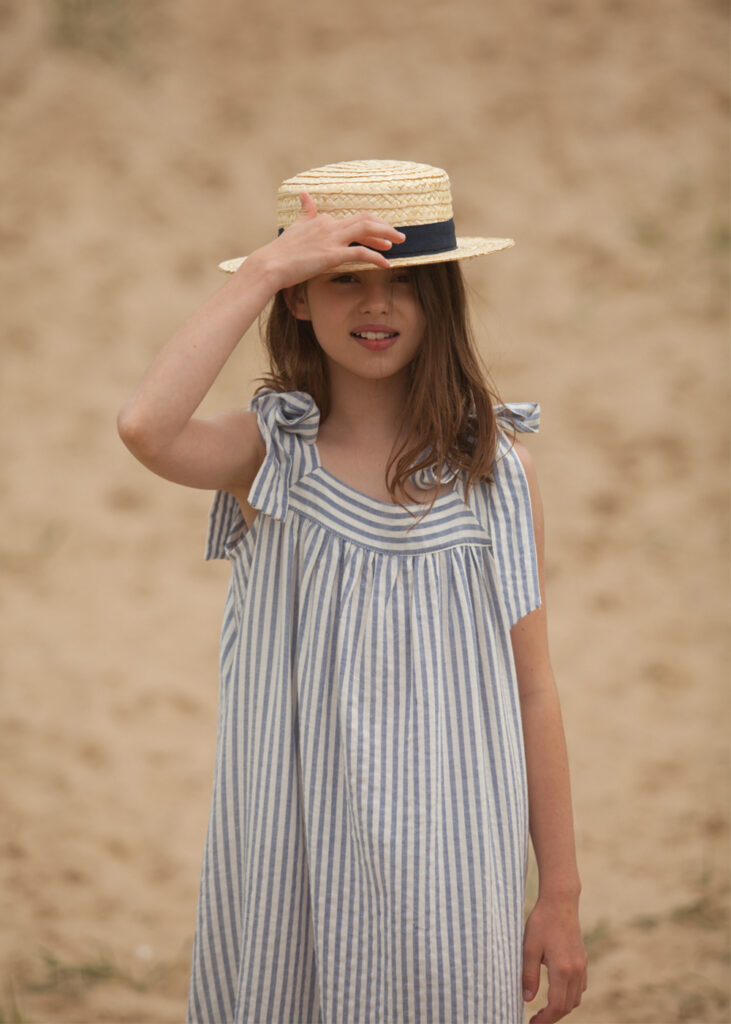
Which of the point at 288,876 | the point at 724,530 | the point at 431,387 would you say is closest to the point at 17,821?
the point at 288,876

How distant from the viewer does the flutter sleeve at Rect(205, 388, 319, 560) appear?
134cm

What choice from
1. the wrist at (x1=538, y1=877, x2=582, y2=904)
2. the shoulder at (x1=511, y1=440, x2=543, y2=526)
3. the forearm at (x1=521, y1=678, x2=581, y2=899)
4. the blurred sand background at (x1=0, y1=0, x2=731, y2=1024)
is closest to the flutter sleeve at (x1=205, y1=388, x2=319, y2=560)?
the shoulder at (x1=511, y1=440, x2=543, y2=526)

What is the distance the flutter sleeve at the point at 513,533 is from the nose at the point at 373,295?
0.22 metres

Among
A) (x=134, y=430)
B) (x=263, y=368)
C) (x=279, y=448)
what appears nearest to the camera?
(x=134, y=430)

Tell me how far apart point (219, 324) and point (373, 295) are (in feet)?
0.56

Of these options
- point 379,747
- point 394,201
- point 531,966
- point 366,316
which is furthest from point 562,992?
point 394,201

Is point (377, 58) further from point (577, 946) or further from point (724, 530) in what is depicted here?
Answer: point (577, 946)

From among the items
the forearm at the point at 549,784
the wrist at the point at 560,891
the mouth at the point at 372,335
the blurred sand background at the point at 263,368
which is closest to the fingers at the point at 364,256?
the mouth at the point at 372,335

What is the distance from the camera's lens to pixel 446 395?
54.0 inches

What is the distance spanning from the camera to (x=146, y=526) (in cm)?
400

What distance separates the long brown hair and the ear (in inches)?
4.9

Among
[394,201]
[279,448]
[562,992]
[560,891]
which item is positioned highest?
[394,201]

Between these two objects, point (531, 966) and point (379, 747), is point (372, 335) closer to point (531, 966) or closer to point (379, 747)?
point (379, 747)

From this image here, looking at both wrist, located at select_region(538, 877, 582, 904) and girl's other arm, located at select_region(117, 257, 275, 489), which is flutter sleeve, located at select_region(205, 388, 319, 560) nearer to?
girl's other arm, located at select_region(117, 257, 275, 489)
